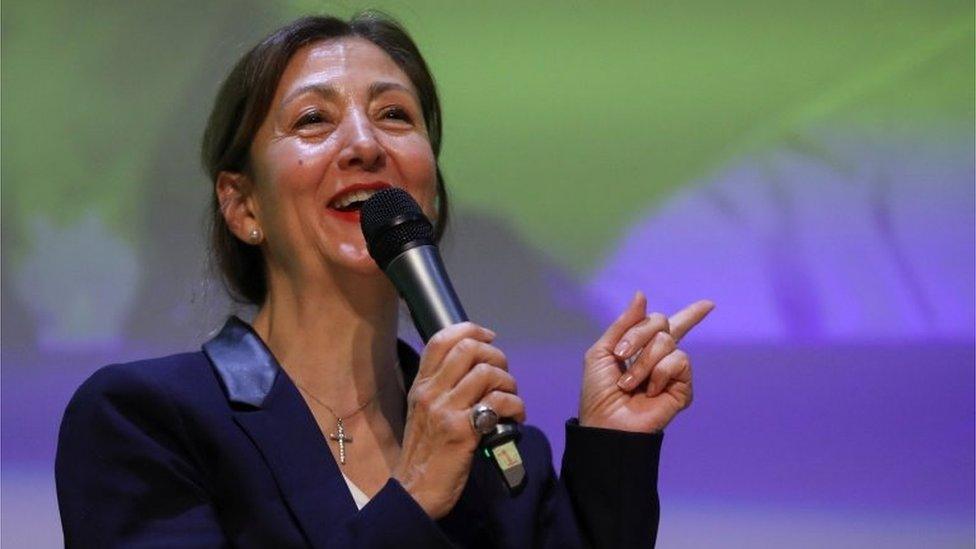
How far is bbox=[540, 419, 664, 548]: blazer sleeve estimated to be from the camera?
5.64 ft

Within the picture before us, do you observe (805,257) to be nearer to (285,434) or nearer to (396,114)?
(396,114)

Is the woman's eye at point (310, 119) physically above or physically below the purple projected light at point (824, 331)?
above

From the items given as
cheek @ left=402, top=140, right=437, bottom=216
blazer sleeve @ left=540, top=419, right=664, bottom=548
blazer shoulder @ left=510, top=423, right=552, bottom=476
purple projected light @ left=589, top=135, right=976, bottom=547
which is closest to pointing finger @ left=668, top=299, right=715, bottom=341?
blazer sleeve @ left=540, top=419, right=664, bottom=548

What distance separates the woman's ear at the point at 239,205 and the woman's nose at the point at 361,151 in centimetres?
19

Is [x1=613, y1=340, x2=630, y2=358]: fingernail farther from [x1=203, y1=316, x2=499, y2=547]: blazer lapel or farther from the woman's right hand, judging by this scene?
the woman's right hand

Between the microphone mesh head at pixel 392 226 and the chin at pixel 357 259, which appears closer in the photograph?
the microphone mesh head at pixel 392 226

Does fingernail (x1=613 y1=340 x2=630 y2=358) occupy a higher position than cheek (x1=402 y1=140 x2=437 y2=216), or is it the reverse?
cheek (x1=402 y1=140 x2=437 y2=216)

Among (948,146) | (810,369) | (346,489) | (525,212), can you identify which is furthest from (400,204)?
(948,146)

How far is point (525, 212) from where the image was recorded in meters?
2.46

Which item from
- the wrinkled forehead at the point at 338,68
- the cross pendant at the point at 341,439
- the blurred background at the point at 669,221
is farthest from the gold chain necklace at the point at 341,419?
the blurred background at the point at 669,221

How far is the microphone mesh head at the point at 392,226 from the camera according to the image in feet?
4.86

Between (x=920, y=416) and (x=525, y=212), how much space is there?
2.35 ft

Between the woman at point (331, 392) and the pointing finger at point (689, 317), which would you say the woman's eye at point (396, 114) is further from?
the pointing finger at point (689, 317)

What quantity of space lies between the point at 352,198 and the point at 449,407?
0.44 metres
